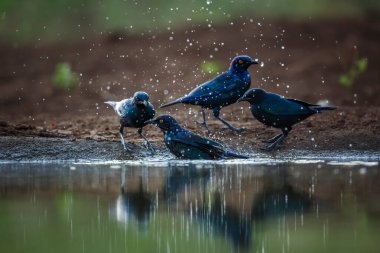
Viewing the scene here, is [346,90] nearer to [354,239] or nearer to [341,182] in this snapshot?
[341,182]

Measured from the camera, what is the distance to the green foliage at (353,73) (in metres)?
16.2

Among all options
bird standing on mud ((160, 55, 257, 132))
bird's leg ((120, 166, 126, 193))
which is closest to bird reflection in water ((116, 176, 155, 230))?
bird's leg ((120, 166, 126, 193))

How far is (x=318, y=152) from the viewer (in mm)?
11273

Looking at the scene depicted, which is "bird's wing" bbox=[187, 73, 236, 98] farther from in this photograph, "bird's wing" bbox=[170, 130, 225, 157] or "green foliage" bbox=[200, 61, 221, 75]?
"green foliage" bbox=[200, 61, 221, 75]

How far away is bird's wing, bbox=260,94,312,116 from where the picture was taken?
11156 millimetres


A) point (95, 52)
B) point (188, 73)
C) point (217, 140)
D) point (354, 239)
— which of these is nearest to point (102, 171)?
point (217, 140)

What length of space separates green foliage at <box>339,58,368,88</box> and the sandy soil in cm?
10

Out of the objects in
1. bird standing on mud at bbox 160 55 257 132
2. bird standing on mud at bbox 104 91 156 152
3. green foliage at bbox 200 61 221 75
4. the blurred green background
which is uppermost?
the blurred green background

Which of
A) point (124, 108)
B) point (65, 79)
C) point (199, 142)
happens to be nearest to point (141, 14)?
point (65, 79)

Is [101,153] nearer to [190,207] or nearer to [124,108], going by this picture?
[124,108]

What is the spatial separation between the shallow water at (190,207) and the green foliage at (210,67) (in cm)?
588

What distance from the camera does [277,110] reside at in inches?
439

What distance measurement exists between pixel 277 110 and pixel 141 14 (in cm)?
901

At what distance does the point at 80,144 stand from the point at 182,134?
1.34 meters
